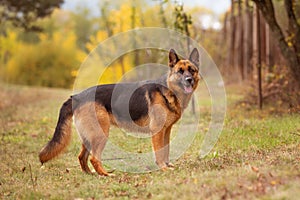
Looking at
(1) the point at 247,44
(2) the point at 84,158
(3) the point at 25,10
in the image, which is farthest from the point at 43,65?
(2) the point at 84,158

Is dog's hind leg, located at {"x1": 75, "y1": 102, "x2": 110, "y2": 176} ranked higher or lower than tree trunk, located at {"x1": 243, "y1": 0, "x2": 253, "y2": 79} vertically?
lower

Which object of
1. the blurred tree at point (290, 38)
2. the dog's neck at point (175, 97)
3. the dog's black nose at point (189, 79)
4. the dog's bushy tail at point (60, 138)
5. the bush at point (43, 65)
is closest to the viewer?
the dog's bushy tail at point (60, 138)

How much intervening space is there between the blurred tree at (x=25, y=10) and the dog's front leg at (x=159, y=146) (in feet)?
52.3

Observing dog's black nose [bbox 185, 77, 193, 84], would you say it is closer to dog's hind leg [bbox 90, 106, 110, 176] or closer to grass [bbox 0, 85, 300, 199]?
grass [bbox 0, 85, 300, 199]

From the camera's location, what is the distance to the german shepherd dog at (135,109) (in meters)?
8.16

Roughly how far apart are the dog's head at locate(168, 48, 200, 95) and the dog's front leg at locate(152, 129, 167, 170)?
0.83m

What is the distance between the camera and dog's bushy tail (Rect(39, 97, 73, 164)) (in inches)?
299

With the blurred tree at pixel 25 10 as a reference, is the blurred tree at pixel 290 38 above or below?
below

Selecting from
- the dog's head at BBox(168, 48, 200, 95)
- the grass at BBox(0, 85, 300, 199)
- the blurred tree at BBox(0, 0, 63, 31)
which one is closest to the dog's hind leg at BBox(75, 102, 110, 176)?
the grass at BBox(0, 85, 300, 199)

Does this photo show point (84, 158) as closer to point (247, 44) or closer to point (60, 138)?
point (60, 138)

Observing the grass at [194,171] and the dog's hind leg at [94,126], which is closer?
the grass at [194,171]

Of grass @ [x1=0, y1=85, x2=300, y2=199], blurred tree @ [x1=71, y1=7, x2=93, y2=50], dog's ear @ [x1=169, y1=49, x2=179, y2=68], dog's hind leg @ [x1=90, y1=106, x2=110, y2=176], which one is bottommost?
grass @ [x1=0, y1=85, x2=300, y2=199]

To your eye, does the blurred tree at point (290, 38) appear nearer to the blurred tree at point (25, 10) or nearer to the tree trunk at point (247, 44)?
the tree trunk at point (247, 44)

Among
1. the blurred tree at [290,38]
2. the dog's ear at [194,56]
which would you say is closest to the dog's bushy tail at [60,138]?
the dog's ear at [194,56]
